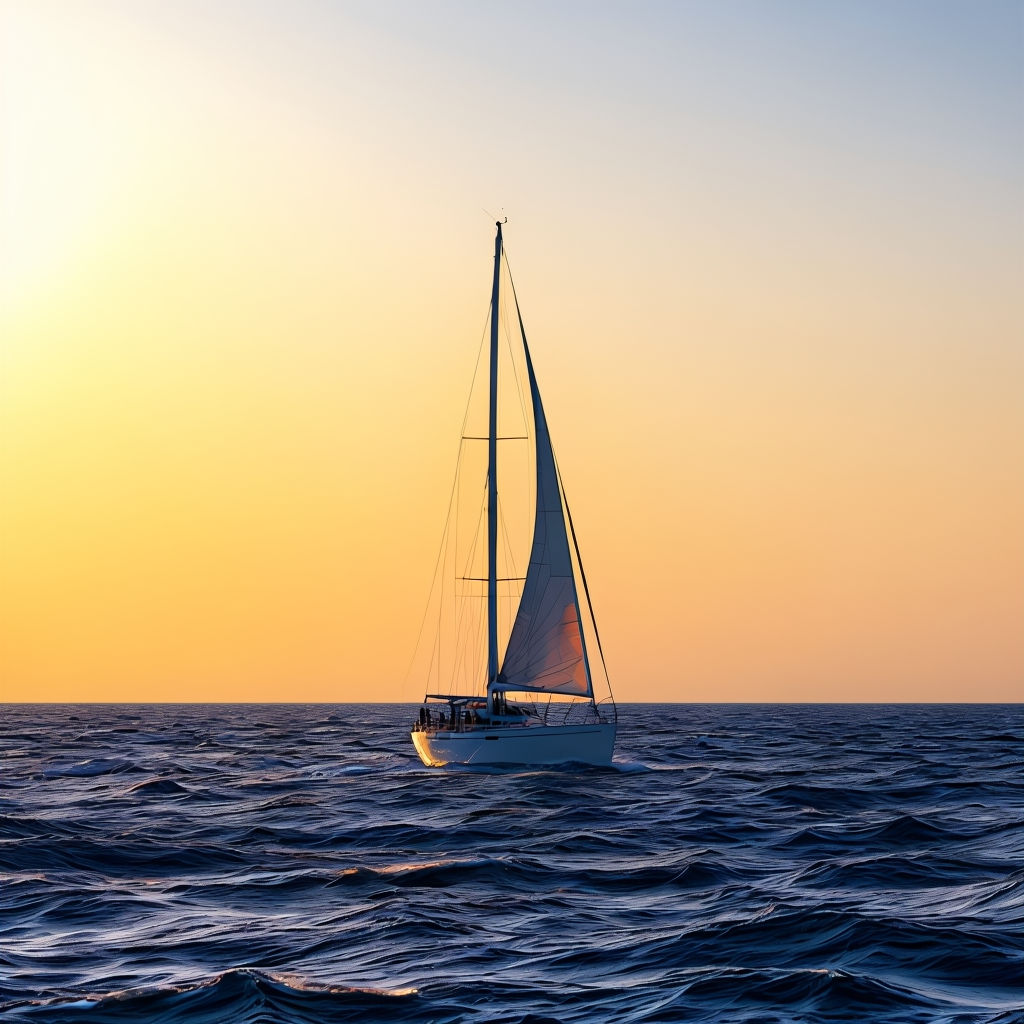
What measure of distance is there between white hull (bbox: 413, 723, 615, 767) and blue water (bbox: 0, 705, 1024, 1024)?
1.00 m

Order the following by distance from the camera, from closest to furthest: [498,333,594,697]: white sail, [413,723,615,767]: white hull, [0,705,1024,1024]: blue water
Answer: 1. [0,705,1024,1024]: blue water
2. [413,723,615,767]: white hull
3. [498,333,594,697]: white sail

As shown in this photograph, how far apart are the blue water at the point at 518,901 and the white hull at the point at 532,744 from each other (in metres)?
1.00

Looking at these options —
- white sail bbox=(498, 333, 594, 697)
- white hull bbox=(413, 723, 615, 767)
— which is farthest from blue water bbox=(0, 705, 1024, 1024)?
white sail bbox=(498, 333, 594, 697)

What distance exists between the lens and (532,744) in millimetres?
47750

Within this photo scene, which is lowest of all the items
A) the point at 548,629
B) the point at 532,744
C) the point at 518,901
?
the point at 518,901

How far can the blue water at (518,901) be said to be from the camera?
16.5 metres

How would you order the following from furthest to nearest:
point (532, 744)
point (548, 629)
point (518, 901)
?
point (548, 629) → point (532, 744) → point (518, 901)

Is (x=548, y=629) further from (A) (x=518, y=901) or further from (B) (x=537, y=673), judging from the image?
(A) (x=518, y=901)

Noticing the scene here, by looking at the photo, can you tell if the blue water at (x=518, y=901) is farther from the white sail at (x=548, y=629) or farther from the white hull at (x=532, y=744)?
the white sail at (x=548, y=629)

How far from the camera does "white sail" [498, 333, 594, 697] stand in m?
50.2

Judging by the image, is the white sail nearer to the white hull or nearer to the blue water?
the white hull

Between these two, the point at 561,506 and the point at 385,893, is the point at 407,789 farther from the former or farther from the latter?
the point at 385,893

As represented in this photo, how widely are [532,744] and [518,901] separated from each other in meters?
24.8

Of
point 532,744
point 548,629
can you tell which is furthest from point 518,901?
point 548,629
